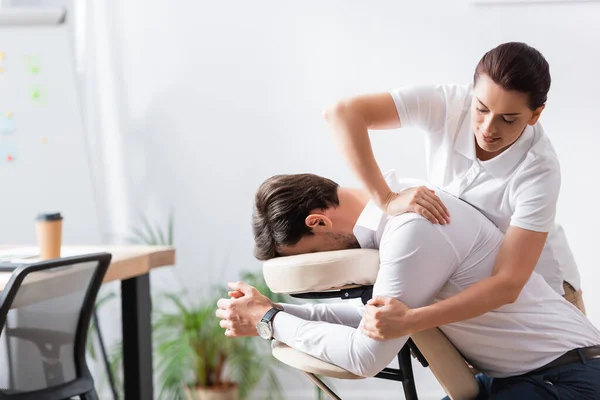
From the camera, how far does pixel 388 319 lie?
1.29m

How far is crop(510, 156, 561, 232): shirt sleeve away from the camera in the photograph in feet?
4.67

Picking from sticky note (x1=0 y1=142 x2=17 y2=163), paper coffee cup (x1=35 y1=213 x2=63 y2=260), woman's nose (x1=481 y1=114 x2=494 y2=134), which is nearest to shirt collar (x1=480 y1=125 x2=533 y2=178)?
woman's nose (x1=481 y1=114 x2=494 y2=134)

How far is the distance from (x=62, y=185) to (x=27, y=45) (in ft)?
2.12

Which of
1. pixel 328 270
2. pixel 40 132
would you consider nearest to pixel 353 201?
pixel 328 270

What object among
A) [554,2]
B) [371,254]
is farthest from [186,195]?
[371,254]

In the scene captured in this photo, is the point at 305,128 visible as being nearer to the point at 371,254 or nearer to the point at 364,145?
the point at 364,145

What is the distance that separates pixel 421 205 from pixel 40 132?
96.7 inches

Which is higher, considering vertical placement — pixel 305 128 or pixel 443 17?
pixel 443 17

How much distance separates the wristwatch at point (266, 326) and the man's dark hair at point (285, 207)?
13cm

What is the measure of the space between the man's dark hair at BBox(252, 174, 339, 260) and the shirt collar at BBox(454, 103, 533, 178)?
303 mm

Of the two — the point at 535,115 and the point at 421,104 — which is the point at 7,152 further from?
the point at 535,115

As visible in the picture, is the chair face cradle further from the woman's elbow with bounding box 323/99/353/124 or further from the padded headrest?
the woman's elbow with bounding box 323/99/353/124

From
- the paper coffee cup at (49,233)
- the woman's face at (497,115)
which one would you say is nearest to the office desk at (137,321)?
the paper coffee cup at (49,233)

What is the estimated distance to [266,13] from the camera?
138 inches
